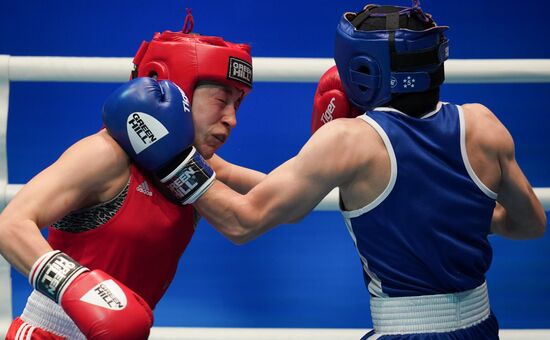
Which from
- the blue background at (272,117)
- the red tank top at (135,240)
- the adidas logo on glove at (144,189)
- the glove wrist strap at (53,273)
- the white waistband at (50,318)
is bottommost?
the blue background at (272,117)

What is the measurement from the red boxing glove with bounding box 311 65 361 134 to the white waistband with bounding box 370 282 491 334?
51 centimetres

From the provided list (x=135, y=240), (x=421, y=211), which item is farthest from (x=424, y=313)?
(x=135, y=240)

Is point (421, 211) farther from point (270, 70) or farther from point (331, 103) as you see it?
point (270, 70)

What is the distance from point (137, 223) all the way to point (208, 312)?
2070mm

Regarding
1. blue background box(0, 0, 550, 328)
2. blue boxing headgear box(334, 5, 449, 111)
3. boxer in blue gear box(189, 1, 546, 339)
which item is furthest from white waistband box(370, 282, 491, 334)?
blue background box(0, 0, 550, 328)

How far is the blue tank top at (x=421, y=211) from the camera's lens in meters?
2.14

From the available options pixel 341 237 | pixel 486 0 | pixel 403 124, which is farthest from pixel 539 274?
pixel 403 124

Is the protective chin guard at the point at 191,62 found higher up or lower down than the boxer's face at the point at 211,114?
higher up

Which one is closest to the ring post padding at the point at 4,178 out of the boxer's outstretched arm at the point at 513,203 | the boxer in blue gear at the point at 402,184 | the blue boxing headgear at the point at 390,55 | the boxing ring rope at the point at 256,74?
the boxing ring rope at the point at 256,74

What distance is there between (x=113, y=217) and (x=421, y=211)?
754 mm

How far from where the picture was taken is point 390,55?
2.16 m

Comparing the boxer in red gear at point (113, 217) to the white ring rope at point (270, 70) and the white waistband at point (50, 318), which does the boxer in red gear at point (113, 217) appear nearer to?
the white waistband at point (50, 318)

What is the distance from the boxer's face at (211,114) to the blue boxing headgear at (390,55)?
34 cm

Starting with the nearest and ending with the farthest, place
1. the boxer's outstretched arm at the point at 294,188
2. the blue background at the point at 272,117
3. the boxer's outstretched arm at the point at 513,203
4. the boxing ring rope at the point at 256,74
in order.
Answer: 1. the boxer's outstretched arm at the point at 294,188
2. the boxer's outstretched arm at the point at 513,203
3. the boxing ring rope at the point at 256,74
4. the blue background at the point at 272,117
